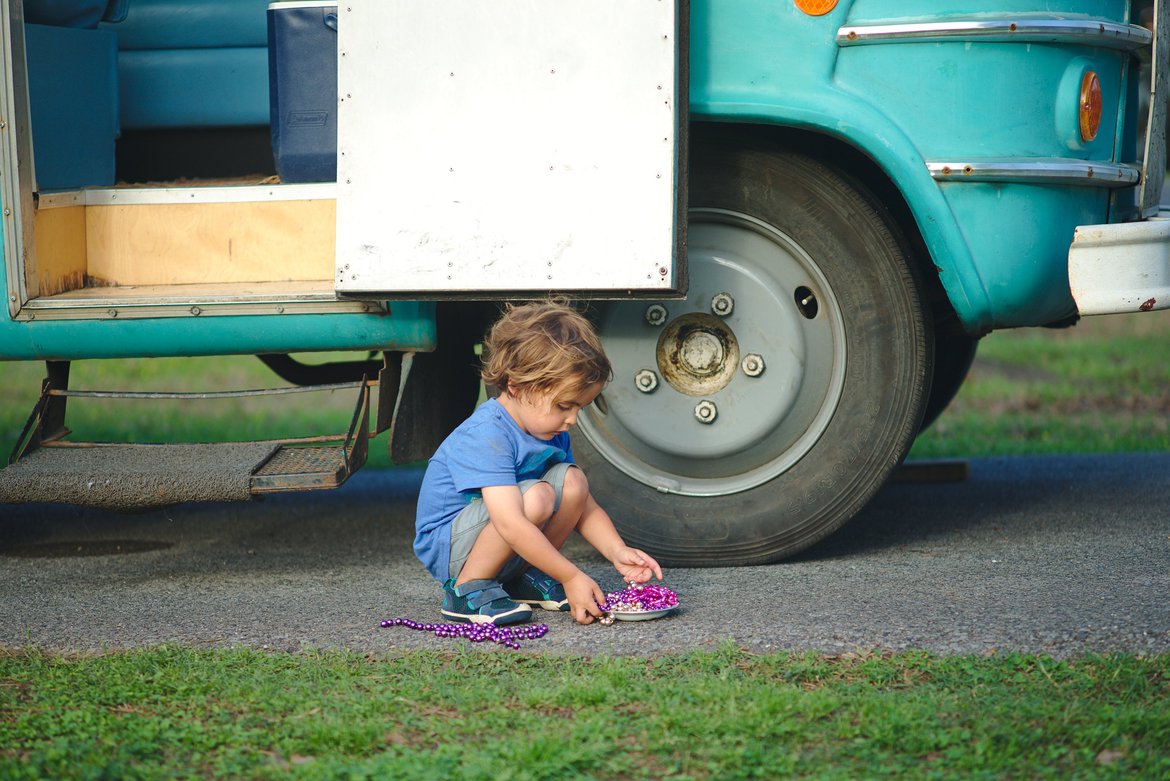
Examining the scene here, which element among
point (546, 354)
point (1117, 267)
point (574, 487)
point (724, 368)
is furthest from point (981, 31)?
point (574, 487)

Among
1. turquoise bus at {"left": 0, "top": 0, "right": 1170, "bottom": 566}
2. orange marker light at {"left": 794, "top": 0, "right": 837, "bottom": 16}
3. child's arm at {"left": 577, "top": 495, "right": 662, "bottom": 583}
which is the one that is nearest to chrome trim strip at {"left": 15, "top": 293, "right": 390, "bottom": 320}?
turquoise bus at {"left": 0, "top": 0, "right": 1170, "bottom": 566}

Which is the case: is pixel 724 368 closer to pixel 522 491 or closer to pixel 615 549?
pixel 615 549

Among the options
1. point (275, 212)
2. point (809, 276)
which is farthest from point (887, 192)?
point (275, 212)

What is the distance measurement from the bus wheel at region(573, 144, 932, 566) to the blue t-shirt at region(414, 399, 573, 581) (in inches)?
18.0

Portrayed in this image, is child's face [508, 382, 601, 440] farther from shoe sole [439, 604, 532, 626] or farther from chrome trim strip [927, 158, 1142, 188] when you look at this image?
chrome trim strip [927, 158, 1142, 188]

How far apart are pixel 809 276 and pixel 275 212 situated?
1.56 meters

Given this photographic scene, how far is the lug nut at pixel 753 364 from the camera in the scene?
347cm

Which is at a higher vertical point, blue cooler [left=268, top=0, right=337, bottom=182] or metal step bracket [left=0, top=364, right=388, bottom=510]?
blue cooler [left=268, top=0, right=337, bottom=182]

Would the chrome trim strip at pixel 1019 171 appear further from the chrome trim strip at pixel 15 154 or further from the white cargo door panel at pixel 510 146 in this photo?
the chrome trim strip at pixel 15 154

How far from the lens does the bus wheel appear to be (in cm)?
340

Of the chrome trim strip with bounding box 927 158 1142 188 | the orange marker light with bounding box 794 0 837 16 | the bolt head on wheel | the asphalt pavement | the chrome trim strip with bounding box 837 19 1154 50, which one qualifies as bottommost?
the asphalt pavement

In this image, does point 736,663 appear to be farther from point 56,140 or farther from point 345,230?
point 56,140

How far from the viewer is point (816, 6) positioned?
3.21 metres

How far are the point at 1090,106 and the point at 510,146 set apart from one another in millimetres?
1509
